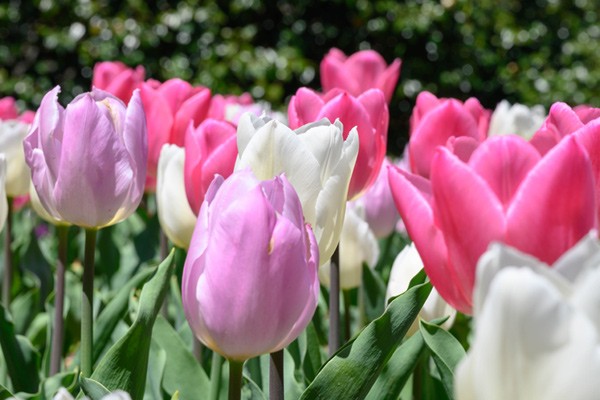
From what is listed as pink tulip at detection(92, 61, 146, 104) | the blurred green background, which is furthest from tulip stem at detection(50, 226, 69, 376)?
the blurred green background

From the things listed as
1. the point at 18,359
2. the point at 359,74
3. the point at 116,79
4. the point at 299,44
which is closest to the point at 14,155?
the point at 116,79

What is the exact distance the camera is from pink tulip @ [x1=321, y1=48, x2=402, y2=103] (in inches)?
74.4

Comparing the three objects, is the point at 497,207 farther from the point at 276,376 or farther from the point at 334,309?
the point at 334,309

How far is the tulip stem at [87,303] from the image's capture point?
3.31ft

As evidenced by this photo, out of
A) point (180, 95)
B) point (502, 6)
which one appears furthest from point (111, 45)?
point (180, 95)

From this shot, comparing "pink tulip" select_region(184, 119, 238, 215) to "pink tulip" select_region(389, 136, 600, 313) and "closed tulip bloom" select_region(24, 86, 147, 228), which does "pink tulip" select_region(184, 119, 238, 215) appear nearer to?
"closed tulip bloom" select_region(24, 86, 147, 228)

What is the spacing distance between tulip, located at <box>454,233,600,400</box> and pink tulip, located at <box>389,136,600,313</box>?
141mm

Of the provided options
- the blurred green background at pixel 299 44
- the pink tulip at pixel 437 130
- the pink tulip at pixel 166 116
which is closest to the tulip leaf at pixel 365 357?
the pink tulip at pixel 437 130

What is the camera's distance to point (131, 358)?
865 mm

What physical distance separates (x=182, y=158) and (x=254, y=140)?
1.54 feet

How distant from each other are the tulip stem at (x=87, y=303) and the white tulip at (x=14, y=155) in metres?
0.55

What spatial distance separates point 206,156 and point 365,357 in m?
0.36

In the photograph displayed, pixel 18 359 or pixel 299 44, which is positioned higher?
pixel 18 359

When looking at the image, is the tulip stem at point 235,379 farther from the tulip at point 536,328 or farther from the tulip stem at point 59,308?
the tulip stem at point 59,308
